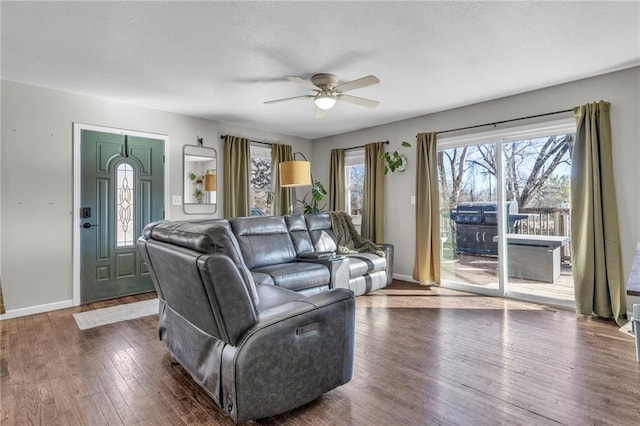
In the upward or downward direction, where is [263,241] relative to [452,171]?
downward

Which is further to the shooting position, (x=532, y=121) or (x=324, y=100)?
(x=532, y=121)

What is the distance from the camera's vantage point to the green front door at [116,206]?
3930 millimetres

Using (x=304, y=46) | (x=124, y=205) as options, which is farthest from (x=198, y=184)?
(x=304, y=46)

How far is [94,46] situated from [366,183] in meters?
3.91

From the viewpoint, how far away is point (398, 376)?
2.21 meters

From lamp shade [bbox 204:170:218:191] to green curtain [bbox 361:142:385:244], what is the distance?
240cm

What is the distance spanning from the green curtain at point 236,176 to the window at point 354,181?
5.85 ft

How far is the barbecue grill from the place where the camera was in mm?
4133

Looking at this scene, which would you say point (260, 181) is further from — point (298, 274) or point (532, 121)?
point (532, 121)

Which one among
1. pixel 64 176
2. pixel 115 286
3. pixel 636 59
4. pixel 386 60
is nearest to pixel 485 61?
pixel 386 60

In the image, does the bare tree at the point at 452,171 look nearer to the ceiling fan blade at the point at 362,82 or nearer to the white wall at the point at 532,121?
the white wall at the point at 532,121

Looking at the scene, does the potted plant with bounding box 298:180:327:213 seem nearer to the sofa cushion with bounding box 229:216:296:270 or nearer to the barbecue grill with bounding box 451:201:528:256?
the sofa cushion with bounding box 229:216:296:270

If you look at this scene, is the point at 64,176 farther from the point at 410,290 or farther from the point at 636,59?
the point at 636,59

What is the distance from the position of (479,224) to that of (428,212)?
0.67 meters
